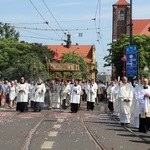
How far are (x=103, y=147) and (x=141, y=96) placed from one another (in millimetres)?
5541

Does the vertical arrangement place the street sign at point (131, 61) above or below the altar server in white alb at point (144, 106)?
above

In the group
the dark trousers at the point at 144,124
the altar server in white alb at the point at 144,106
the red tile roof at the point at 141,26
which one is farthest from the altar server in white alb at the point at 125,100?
the red tile roof at the point at 141,26

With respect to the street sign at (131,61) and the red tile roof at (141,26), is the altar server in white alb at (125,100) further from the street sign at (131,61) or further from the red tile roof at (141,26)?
the red tile roof at (141,26)

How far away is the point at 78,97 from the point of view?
30.3 meters

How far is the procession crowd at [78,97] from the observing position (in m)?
19.1

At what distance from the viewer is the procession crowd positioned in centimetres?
1906

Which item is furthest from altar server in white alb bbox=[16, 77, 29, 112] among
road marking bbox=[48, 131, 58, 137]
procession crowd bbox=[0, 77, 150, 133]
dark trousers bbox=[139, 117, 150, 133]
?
road marking bbox=[48, 131, 58, 137]

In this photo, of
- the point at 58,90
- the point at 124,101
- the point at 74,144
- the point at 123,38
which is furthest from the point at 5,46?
the point at 74,144

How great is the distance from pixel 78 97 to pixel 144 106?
11733 millimetres

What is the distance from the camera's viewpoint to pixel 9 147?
44.8ft

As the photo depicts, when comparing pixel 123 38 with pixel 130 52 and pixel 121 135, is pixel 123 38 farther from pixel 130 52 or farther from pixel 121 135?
pixel 121 135

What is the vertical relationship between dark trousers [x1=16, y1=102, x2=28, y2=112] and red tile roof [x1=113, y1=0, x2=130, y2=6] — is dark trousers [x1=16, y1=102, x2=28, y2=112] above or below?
below

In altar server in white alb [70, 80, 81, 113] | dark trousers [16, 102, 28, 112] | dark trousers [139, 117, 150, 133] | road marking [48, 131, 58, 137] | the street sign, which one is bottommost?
road marking [48, 131, 58, 137]

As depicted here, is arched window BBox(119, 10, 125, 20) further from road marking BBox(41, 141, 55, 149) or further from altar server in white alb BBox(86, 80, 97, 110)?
road marking BBox(41, 141, 55, 149)
